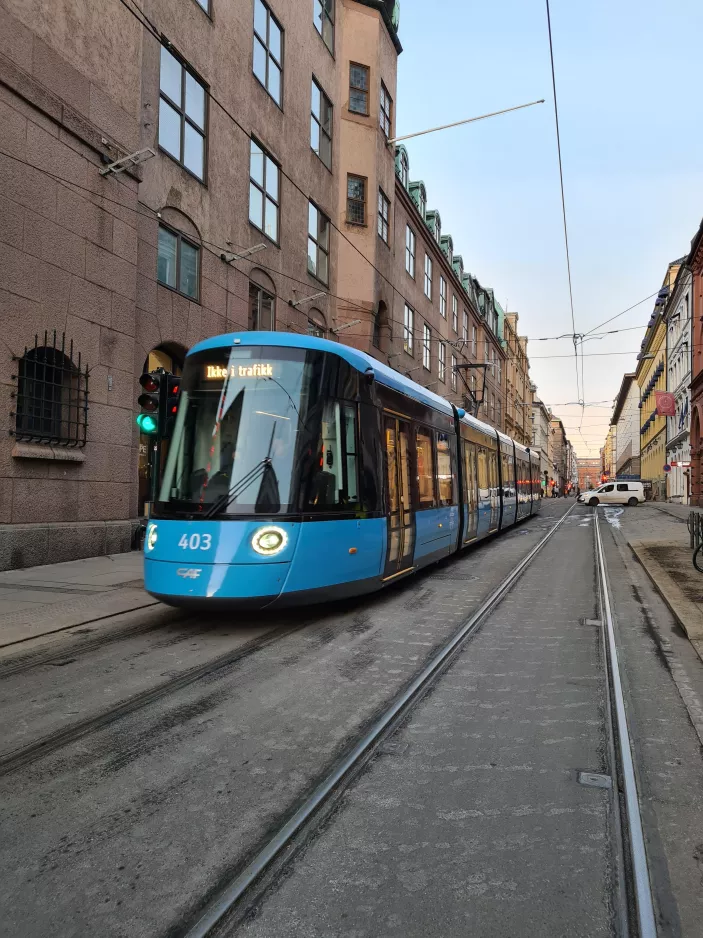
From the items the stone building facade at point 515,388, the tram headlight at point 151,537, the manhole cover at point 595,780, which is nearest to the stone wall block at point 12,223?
the tram headlight at point 151,537

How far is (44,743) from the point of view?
4.01 m

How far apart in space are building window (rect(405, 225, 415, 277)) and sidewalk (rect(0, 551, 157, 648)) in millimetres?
21991

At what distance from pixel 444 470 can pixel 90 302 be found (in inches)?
273

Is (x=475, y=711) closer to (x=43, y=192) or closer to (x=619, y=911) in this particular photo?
(x=619, y=911)

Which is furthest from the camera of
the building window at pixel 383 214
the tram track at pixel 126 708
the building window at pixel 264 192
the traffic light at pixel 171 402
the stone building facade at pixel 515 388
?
the stone building facade at pixel 515 388

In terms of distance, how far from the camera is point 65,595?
863 centimetres

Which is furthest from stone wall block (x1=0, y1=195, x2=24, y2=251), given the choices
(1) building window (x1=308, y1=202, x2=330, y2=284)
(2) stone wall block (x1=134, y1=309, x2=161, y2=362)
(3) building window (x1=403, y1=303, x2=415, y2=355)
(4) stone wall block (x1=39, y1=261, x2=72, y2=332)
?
(3) building window (x1=403, y1=303, x2=415, y2=355)

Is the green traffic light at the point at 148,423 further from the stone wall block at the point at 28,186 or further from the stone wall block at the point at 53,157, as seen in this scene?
the stone wall block at the point at 53,157

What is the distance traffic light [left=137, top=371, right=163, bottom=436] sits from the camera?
25.4 ft

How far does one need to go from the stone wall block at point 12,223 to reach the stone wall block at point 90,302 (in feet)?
4.22

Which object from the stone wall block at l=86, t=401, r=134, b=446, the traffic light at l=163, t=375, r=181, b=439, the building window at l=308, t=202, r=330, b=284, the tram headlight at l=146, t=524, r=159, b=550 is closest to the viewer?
the tram headlight at l=146, t=524, r=159, b=550

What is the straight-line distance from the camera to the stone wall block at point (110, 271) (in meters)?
12.2

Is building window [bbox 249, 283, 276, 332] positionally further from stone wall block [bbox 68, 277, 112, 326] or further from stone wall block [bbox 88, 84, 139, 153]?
stone wall block [bbox 68, 277, 112, 326]

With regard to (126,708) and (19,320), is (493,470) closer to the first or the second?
(19,320)
